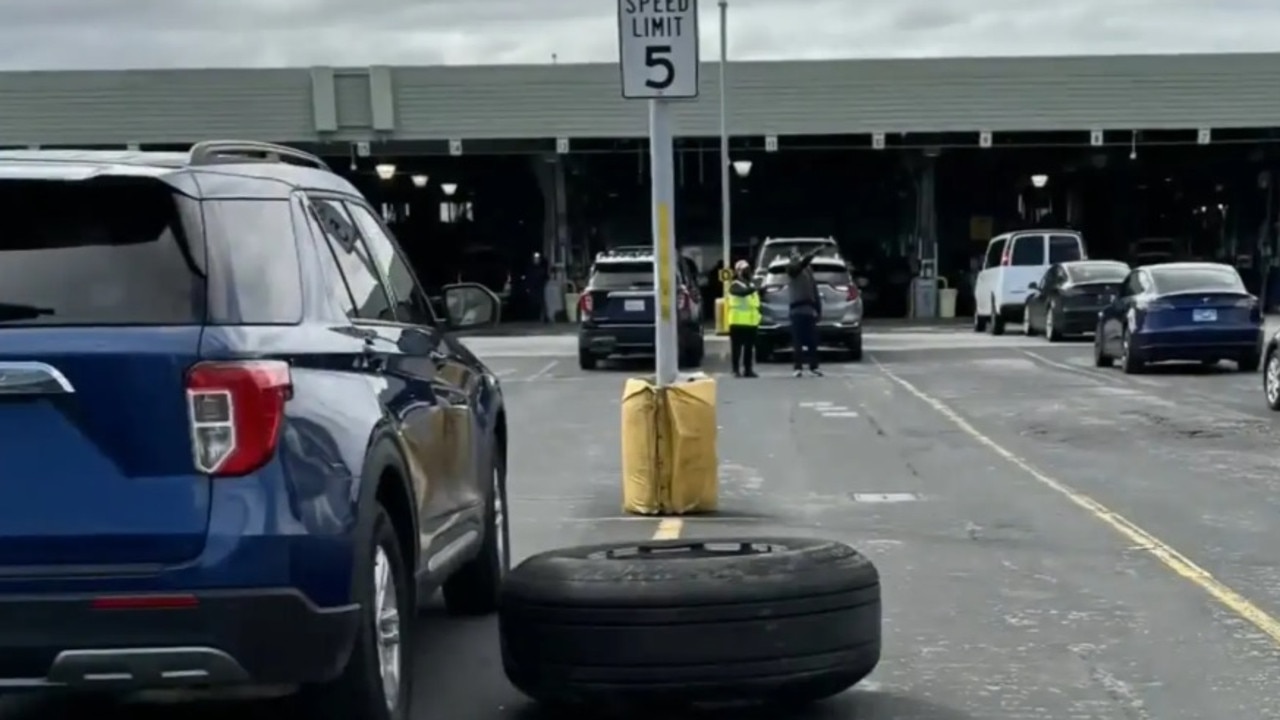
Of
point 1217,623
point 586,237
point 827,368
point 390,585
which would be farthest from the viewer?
point 586,237

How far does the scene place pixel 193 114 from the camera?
43812 mm

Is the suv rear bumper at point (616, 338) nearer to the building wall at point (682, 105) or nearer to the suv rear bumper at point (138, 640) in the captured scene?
the building wall at point (682, 105)

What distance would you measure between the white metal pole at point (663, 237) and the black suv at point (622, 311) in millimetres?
14313

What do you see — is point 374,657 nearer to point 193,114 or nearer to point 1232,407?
point 1232,407

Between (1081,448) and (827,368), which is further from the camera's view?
(827,368)

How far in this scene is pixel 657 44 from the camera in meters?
11.2

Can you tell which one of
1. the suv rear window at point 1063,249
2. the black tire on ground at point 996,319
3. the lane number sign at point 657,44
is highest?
the lane number sign at point 657,44

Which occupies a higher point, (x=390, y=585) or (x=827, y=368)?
(x=390, y=585)

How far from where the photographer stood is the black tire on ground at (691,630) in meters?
5.91

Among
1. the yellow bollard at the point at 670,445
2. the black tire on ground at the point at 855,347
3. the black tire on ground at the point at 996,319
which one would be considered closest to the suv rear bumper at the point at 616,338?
the black tire on ground at the point at 855,347

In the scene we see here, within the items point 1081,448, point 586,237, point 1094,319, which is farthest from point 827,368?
point 586,237

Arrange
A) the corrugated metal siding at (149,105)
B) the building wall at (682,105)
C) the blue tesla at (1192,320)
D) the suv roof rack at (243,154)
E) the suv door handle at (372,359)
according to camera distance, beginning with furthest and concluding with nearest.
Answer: the building wall at (682,105) → the corrugated metal siding at (149,105) → the blue tesla at (1192,320) → the suv door handle at (372,359) → the suv roof rack at (243,154)

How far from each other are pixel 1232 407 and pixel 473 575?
12.5 metres

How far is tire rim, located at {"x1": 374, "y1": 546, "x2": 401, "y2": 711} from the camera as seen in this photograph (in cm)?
548
